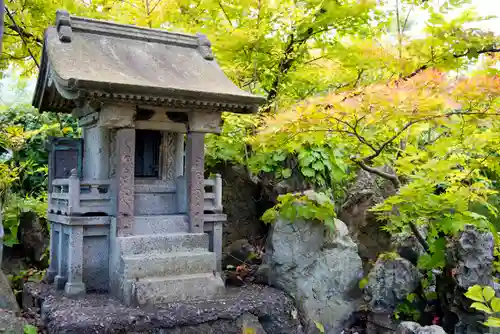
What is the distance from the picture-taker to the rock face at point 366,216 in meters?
12.1

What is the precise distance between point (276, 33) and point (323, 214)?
3.94m

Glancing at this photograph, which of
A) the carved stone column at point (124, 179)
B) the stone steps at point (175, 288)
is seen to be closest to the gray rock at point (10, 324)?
the stone steps at point (175, 288)

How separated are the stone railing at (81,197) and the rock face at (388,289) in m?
5.03

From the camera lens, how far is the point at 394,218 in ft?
29.4

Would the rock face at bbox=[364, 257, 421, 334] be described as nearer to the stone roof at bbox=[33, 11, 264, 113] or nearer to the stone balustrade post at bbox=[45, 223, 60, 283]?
the stone roof at bbox=[33, 11, 264, 113]

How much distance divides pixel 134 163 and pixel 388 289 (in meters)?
5.18

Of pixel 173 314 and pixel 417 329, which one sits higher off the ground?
pixel 173 314

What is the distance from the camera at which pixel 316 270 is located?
913cm

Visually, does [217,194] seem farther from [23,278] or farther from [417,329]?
[23,278]

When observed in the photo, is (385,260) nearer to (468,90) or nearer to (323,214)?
(323,214)

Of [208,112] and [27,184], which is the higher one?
[208,112]

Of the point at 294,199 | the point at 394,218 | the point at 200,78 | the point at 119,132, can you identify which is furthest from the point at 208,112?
the point at 394,218

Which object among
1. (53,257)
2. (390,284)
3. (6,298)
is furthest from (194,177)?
(390,284)

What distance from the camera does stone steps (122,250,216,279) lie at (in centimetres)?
782
